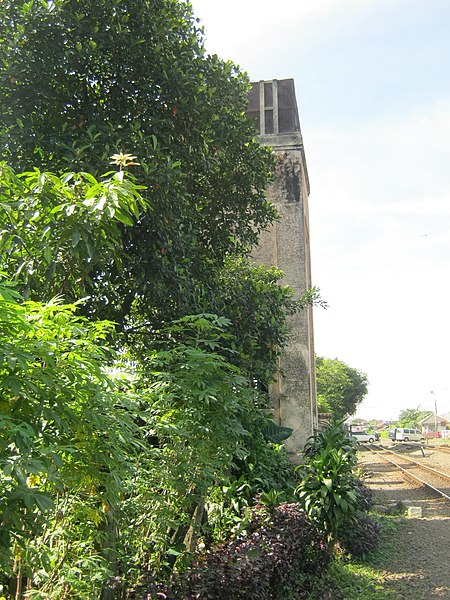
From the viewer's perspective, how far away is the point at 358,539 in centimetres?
923

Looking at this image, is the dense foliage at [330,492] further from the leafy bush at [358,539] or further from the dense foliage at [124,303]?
the leafy bush at [358,539]

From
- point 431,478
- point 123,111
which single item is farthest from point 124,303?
point 431,478

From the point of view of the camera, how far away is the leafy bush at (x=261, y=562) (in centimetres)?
517

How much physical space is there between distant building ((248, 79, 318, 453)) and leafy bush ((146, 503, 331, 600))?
7709 mm

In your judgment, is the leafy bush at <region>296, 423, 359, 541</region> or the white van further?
the white van

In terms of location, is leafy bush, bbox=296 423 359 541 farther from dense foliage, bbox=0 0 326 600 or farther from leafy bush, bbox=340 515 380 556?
leafy bush, bbox=340 515 380 556

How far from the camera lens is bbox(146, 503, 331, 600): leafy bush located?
17.0ft

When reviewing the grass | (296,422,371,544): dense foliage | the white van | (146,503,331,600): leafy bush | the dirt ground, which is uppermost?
(296,422,371,544): dense foliage

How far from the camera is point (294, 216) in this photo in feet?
55.5

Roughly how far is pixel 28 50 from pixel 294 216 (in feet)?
34.6

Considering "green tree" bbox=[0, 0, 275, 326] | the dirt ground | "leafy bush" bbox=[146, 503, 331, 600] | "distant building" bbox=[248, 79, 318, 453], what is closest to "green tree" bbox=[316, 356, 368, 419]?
the dirt ground

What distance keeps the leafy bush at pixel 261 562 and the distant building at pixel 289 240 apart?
7709 mm

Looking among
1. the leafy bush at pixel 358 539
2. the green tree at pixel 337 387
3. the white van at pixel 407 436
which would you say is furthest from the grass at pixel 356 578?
the white van at pixel 407 436

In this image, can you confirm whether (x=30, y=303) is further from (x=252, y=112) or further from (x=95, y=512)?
(x=252, y=112)
